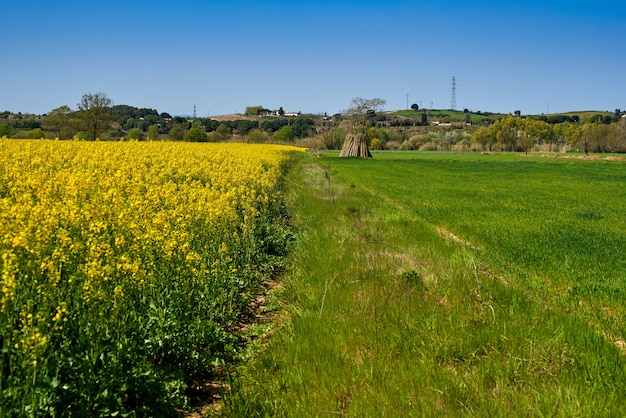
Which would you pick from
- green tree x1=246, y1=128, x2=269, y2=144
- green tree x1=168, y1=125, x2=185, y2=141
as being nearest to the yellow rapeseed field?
green tree x1=168, y1=125, x2=185, y2=141

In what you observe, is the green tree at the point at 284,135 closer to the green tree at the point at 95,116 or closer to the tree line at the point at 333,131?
the tree line at the point at 333,131

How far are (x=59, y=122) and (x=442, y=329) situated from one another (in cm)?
5436

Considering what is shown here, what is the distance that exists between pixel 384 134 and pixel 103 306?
402 feet

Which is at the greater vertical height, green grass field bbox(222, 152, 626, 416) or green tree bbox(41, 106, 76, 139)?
green tree bbox(41, 106, 76, 139)

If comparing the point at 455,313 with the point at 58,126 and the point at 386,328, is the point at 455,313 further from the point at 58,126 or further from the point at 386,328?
the point at 58,126

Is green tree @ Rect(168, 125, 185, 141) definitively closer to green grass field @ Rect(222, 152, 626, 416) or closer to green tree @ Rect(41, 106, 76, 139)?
green tree @ Rect(41, 106, 76, 139)

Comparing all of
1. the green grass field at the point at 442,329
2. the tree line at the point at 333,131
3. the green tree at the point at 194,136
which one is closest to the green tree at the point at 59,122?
the tree line at the point at 333,131

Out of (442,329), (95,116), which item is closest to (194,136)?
(95,116)

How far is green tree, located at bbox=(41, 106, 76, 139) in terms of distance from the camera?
50.2 m

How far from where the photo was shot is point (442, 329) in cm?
487

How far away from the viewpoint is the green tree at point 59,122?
5016 cm

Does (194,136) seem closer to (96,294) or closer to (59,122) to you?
(59,122)

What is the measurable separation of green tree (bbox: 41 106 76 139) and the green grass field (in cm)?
4787

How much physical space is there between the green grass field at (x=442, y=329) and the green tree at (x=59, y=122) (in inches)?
1885
